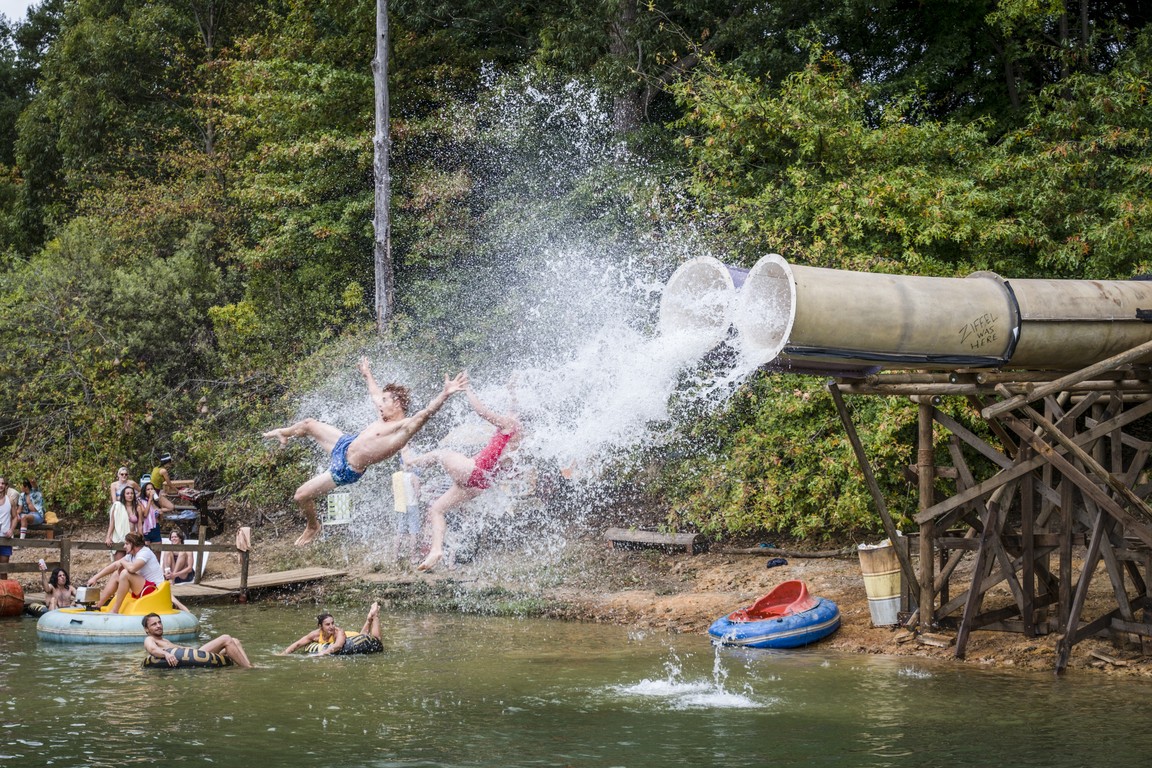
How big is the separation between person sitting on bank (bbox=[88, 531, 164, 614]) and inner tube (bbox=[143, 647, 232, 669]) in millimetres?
2642

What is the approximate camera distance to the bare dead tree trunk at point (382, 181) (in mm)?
24469

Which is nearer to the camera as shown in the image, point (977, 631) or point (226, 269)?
point (977, 631)

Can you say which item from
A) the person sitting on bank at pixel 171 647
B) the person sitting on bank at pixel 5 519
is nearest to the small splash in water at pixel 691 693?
the person sitting on bank at pixel 171 647

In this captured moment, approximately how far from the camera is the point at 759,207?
19422 millimetres

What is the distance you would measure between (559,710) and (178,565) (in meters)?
11.5

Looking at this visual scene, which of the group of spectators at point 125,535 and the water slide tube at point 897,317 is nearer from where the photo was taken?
the water slide tube at point 897,317

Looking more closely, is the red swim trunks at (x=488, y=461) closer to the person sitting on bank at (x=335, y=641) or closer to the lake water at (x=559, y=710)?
the lake water at (x=559, y=710)

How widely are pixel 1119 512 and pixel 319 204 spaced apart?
1980cm

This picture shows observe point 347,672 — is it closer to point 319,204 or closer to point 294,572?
point 294,572

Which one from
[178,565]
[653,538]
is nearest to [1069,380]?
[653,538]

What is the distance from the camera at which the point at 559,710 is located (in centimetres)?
1075

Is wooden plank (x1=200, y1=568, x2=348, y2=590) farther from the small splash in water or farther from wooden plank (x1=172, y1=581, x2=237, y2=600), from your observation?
the small splash in water

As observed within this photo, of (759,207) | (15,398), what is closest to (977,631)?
(759,207)

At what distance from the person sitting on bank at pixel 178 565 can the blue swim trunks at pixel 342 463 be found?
6.25 metres
